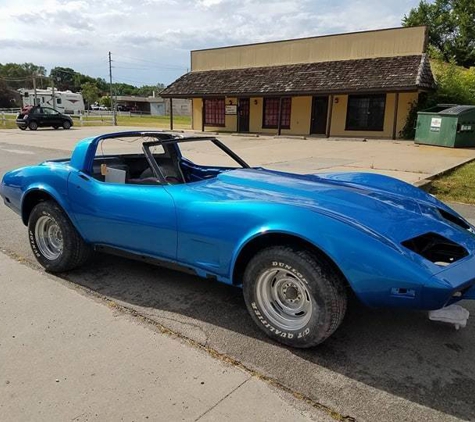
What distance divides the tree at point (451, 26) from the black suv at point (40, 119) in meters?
35.4

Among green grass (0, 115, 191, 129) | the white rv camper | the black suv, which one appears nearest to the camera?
the black suv

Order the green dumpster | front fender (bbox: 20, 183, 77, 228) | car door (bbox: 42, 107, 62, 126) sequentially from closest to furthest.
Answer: front fender (bbox: 20, 183, 77, 228), the green dumpster, car door (bbox: 42, 107, 62, 126)

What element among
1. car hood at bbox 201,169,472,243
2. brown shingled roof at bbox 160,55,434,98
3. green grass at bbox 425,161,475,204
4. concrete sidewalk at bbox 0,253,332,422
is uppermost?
brown shingled roof at bbox 160,55,434,98

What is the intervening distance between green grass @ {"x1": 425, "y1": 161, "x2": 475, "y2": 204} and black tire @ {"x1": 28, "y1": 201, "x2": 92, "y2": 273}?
242 inches

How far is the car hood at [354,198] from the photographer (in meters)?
2.63

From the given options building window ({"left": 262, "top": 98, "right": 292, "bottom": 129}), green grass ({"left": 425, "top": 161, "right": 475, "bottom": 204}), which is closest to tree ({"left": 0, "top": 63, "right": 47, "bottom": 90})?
building window ({"left": 262, "top": 98, "right": 292, "bottom": 129})

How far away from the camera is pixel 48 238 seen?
419cm

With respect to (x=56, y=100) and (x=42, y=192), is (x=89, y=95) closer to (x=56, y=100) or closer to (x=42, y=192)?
(x=56, y=100)

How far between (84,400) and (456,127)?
52.1 ft

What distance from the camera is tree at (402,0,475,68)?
4497 centimetres

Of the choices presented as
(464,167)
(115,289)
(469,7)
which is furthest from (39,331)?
(469,7)

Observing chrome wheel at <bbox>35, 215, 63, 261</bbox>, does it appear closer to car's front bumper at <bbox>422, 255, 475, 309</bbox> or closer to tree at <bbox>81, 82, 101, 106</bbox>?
car's front bumper at <bbox>422, 255, 475, 309</bbox>

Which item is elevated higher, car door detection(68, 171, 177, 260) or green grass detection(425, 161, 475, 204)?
car door detection(68, 171, 177, 260)

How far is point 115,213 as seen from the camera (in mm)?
3492
